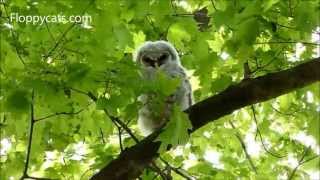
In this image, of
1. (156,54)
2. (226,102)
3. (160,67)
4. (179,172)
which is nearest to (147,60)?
(156,54)

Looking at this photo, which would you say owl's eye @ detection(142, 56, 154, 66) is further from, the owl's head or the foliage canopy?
the foliage canopy

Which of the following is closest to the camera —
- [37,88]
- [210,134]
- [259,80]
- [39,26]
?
[37,88]

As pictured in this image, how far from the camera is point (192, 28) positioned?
3.38 metres

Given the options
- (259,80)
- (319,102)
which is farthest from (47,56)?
(319,102)

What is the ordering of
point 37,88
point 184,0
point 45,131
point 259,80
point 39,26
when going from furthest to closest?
point 184,0 < point 45,131 < point 39,26 < point 259,80 < point 37,88

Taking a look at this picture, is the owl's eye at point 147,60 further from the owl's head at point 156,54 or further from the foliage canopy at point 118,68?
the foliage canopy at point 118,68

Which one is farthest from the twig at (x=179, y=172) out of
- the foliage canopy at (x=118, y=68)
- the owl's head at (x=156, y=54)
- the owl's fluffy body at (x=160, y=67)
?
the owl's head at (x=156, y=54)

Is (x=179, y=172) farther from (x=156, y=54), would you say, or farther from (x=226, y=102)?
(x=156, y=54)

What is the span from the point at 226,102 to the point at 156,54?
1.96 metres

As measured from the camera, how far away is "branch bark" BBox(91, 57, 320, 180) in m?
3.03

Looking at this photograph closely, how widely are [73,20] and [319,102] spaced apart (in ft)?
4.68

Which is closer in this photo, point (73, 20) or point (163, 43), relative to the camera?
point (73, 20)

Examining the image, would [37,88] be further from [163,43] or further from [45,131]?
[163,43]

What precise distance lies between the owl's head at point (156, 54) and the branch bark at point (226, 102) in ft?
6.06
